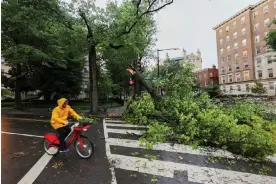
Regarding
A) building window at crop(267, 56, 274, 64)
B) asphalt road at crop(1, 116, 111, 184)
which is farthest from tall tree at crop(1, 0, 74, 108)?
building window at crop(267, 56, 274, 64)

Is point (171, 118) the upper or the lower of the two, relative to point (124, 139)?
A: upper

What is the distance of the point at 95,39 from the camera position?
51.7 ft

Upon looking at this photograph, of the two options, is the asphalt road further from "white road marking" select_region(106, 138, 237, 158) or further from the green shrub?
the green shrub

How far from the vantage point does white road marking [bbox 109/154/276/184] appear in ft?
14.7

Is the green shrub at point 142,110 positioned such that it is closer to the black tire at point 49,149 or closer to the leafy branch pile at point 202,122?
the leafy branch pile at point 202,122

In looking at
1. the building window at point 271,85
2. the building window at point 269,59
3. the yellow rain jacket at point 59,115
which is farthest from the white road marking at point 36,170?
the building window at point 269,59

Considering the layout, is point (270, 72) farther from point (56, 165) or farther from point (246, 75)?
point (56, 165)

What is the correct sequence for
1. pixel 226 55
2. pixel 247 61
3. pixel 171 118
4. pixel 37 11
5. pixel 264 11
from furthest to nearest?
1. pixel 226 55
2. pixel 247 61
3. pixel 264 11
4. pixel 37 11
5. pixel 171 118

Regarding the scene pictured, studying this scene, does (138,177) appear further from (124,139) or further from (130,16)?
(130,16)

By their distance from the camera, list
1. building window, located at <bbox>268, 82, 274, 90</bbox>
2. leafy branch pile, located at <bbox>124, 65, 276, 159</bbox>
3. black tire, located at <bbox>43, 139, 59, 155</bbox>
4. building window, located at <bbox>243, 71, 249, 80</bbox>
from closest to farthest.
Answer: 1. leafy branch pile, located at <bbox>124, 65, 276, 159</bbox>
2. black tire, located at <bbox>43, 139, 59, 155</bbox>
3. building window, located at <bbox>268, 82, 274, 90</bbox>
4. building window, located at <bbox>243, 71, 249, 80</bbox>

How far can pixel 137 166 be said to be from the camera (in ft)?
17.1

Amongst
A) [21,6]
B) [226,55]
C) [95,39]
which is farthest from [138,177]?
[226,55]

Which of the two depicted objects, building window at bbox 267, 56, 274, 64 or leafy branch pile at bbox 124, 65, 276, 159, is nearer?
leafy branch pile at bbox 124, 65, 276, 159

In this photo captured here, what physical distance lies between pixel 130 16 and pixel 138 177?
1304cm
